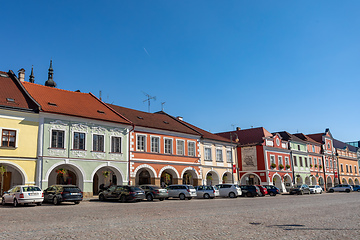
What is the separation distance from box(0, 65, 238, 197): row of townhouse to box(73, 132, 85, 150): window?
9 centimetres

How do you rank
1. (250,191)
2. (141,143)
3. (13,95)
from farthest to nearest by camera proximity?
(250,191) → (141,143) → (13,95)

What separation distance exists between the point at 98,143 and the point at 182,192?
919cm

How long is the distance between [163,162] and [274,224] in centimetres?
2556

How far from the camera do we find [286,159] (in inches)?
2237

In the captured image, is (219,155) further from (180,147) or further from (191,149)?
(180,147)

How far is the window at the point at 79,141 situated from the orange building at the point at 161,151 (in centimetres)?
531

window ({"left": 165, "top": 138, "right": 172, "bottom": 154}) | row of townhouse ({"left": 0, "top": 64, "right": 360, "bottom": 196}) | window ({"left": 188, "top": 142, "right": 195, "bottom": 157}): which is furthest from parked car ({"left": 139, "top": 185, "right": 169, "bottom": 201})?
window ({"left": 188, "top": 142, "right": 195, "bottom": 157})

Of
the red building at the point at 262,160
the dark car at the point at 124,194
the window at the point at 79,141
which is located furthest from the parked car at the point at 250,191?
the window at the point at 79,141

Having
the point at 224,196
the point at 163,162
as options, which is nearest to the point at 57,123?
the point at 163,162

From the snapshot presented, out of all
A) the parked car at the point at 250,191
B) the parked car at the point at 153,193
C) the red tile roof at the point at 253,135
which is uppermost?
the red tile roof at the point at 253,135

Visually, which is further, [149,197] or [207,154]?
[207,154]

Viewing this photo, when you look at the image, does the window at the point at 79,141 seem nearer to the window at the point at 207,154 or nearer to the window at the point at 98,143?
the window at the point at 98,143

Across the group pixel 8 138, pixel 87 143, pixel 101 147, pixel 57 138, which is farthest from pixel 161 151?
pixel 8 138

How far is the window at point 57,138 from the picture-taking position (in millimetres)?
29078
